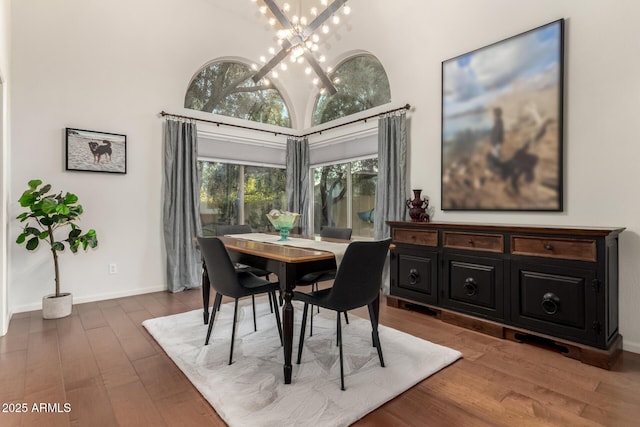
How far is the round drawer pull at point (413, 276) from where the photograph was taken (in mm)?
3355

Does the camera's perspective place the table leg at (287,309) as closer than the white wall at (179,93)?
Yes

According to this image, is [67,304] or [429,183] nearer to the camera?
[67,304]

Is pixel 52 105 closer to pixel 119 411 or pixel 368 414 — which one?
pixel 119 411

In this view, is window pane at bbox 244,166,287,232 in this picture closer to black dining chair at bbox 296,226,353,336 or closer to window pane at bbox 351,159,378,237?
window pane at bbox 351,159,378,237

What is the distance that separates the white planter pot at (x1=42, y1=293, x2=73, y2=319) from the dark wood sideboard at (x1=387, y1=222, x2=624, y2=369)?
133 inches

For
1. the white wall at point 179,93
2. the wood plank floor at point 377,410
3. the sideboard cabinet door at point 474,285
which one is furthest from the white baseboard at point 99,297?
the sideboard cabinet door at point 474,285

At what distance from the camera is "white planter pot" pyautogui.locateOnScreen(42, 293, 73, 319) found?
10.4ft

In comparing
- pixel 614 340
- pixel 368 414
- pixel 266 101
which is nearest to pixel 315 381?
pixel 368 414

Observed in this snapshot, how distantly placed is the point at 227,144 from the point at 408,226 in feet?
9.54

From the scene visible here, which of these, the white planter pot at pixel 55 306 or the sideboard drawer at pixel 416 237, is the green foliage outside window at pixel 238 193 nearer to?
the white planter pot at pixel 55 306

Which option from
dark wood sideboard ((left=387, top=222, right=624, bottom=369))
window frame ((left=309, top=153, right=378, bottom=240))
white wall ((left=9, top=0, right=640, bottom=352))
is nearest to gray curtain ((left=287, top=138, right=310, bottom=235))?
window frame ((left=309, top=153, right=378, bottom=240))

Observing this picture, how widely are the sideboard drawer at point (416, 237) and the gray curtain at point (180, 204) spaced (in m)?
2.55

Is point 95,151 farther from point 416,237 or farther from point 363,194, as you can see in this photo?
point 416,237

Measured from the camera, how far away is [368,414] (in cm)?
173
